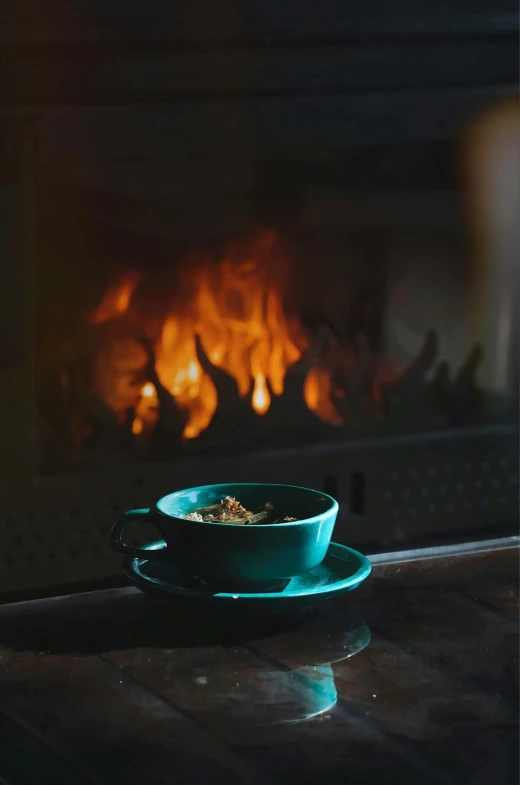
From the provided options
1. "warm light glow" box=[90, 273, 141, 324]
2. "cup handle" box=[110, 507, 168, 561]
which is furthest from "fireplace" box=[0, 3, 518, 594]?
"cup handle" box=[110, 507, 168, 561]

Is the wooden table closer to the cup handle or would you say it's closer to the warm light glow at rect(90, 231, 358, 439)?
the cup handle

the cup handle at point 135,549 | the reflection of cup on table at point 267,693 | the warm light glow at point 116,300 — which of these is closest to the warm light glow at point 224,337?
the warm light glow at point 116,300

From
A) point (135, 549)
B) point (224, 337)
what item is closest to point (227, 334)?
point (224, 337)

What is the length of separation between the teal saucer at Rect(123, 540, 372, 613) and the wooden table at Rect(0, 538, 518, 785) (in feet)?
0.10

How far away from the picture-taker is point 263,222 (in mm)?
1332

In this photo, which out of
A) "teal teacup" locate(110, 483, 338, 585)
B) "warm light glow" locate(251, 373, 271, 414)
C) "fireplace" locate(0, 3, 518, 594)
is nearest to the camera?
"teal teacup" locate(110, 483, 338, 585)

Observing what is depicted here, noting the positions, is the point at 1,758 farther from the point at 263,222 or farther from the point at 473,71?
the point at 473,71

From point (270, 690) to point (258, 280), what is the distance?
0.55 metres

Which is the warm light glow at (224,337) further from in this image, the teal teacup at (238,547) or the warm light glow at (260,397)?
the teal teacup at (238,547)

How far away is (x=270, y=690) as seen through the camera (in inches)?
36.9

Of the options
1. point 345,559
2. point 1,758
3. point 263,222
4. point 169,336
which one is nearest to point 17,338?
point 169,336

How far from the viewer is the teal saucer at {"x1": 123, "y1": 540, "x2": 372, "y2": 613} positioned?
104cm

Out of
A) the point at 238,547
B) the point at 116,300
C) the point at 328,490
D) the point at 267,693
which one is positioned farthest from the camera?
the point at 328,490

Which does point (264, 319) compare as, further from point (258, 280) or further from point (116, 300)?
point (116, 300)
